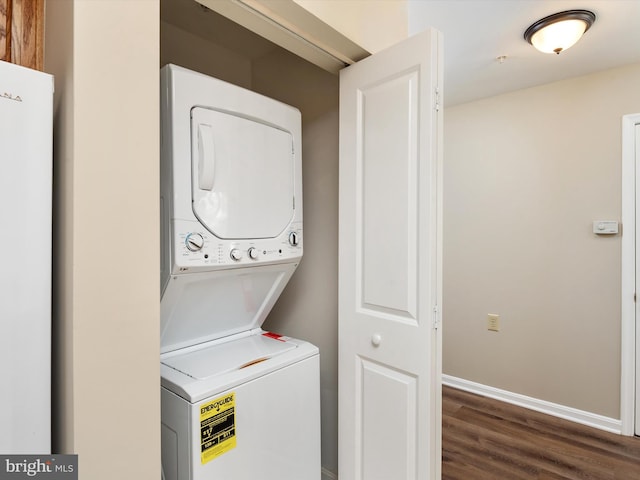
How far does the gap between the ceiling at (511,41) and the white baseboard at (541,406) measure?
2.33m

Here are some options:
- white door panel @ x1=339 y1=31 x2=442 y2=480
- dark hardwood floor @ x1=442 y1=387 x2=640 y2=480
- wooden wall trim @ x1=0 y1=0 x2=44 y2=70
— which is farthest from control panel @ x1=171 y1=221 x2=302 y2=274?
dark hardwood floor @ x1=442 y1=387 x2=640 y2=480

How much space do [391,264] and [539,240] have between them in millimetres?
1799

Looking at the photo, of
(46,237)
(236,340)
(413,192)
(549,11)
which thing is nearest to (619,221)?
(549,11)

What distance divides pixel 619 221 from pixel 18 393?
10.0 ft

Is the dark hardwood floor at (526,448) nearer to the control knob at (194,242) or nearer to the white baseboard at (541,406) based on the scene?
the white baseboard at (541,406)

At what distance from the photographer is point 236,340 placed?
1619 mm

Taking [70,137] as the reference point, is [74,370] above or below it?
below

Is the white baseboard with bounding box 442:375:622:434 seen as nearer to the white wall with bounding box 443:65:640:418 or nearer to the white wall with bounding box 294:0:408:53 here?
the white wall with bounding box 443:65:640:418

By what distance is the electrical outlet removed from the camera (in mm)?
2828

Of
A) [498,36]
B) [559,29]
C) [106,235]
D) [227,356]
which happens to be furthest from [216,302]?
[559,29]

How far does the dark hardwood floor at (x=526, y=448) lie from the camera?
2006mm

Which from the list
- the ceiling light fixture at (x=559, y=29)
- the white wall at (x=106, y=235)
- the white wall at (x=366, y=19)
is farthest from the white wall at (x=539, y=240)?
A: the white wall at (x=106, y=235)

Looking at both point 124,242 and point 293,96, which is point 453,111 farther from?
point 124,242

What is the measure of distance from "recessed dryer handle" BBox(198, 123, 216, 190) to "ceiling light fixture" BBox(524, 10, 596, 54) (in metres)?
1.74
